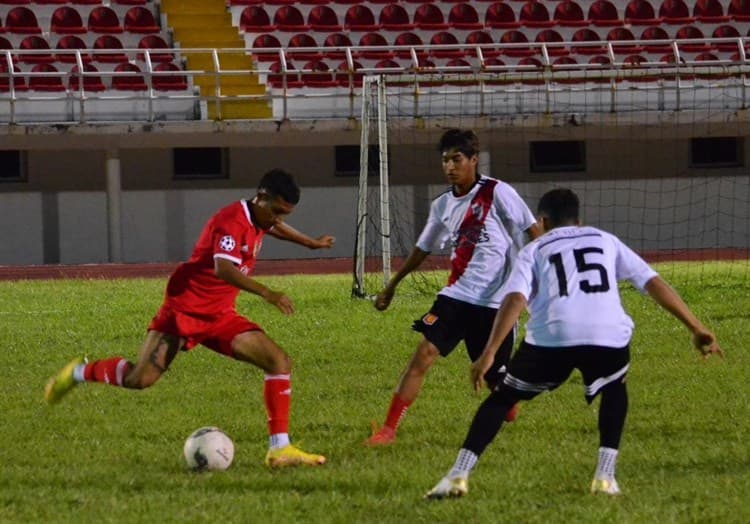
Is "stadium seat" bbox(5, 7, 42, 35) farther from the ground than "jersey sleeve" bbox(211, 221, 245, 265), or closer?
Result: farther from the ground

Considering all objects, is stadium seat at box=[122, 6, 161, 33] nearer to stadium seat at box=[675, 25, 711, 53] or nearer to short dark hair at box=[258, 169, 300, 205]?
stadium seat at box=[675, 25, 711, 53]

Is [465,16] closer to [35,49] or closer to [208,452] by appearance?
[35,49]

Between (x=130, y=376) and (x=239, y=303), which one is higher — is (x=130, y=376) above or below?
above

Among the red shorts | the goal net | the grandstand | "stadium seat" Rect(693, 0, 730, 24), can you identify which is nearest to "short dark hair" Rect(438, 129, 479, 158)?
the red shorts

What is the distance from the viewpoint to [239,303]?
1861cm

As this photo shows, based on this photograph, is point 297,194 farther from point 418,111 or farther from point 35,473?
point 418,111

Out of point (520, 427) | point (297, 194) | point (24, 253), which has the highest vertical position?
point (297, 194)

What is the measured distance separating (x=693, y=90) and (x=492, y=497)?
69.2 ft

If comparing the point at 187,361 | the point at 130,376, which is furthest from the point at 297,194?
the point at 187,361

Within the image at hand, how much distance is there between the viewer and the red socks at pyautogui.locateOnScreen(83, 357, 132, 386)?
8648 mm

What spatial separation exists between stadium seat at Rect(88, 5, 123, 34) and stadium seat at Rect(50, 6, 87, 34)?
0.77 feet

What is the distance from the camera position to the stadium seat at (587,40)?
29688 millimetres

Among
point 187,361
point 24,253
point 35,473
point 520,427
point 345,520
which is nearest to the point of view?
point 345,520

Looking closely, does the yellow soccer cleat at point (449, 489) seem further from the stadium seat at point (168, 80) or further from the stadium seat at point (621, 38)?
the stadium seat at point (621, 38)
